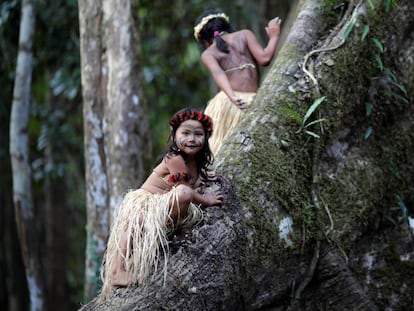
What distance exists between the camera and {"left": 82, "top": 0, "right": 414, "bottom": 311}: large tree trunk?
2857 millimetres

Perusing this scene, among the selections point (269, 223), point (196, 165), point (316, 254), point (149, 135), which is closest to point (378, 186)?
point (316, 254)

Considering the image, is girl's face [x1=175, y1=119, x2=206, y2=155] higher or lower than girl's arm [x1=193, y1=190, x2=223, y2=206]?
higher

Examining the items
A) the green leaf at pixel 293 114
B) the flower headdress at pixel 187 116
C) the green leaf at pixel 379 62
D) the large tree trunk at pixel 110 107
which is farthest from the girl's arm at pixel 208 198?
the large tree trunk at pixel 110 107

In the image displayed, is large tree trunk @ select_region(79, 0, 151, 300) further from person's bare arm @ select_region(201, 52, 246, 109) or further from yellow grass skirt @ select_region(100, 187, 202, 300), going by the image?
yellow grass skirt @ select_region(100, 187, 202, 300)

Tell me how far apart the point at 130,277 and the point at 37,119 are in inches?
292

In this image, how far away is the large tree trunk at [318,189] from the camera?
286cm

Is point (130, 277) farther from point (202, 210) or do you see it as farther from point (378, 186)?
point (378, 186)

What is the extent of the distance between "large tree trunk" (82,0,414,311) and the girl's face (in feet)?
0.75

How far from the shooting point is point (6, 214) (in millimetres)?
10078

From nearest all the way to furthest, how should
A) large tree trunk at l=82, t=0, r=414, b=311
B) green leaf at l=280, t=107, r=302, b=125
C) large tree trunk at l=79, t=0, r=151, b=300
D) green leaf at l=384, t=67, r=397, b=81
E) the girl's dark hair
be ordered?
large tree trunk at l=82, t=0, r=414, b=311 < green leaf at l=280, t=107, r=302, b=125 < green leaf at l=384, t=67, r=397, b=81 < the girl's dark hair < large tree trunk at l=79, t=0, r=151, b=300

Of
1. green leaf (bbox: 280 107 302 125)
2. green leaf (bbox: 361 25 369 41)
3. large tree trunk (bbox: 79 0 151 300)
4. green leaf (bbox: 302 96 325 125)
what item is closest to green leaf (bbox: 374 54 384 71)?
green leaf (bbox: 361 25 369 41)

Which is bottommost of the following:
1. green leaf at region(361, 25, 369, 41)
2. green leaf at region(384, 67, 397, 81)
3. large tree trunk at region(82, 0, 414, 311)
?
large tree trunk at region(82, 0, 414, 311)

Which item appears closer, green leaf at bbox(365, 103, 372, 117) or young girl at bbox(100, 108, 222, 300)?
young girl at bbox(100, 108, 222, 300)

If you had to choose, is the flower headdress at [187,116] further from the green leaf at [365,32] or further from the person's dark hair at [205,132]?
the green leaf at [365,32]
